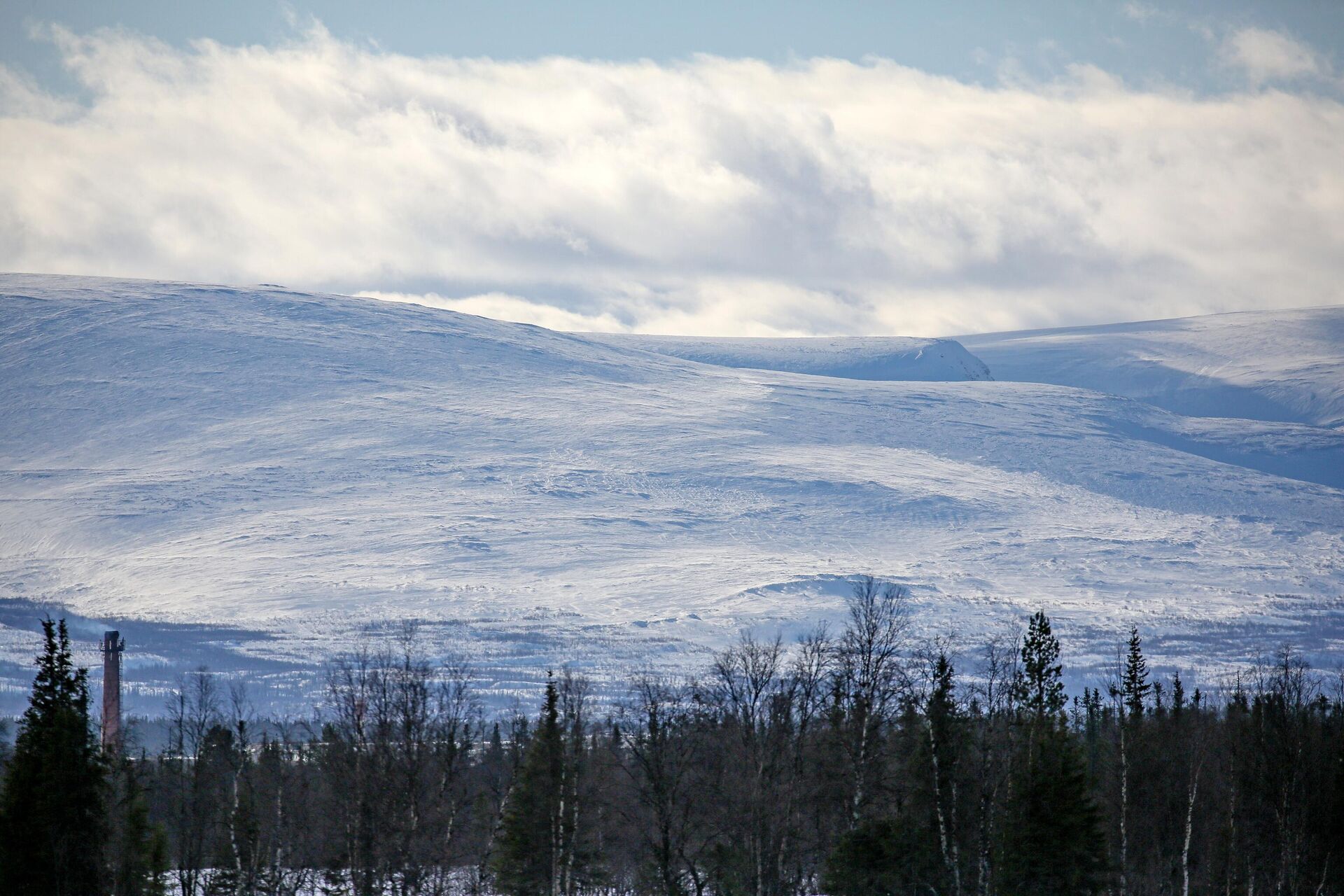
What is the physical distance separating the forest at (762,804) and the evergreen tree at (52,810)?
0.13 ft

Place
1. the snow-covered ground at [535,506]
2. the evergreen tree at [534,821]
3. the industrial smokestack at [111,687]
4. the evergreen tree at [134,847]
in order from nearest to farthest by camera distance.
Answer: the evergreen tree at [134,847]
the evergreen tree at [534,821]
the industrial smokestack at [111,687]
the snow-covered ground at [535,506]

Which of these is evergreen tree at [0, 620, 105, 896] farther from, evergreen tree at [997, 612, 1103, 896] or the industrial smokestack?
the industrial smokestack

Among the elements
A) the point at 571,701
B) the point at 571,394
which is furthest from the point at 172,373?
the point at 571,701

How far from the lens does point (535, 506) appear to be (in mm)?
151000

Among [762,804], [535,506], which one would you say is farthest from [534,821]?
[535,506]

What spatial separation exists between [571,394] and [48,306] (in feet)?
234

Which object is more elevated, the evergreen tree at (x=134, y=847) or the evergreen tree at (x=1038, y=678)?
the evergreen tree at (x=1038, y=678)

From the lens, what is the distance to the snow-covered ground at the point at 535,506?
12812 cm

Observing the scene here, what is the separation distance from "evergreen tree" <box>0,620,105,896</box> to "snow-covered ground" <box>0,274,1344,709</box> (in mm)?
83180

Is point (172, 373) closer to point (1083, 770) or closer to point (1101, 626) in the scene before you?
point (1101, 626)

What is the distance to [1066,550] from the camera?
153375mm

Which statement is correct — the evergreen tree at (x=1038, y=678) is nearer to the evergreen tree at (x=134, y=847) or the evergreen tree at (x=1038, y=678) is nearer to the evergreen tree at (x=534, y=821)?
the evergreen tree at (x=534, y=821)

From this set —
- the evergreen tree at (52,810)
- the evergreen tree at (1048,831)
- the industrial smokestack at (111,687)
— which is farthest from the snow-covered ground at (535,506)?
the evergreen tree at (52,810)

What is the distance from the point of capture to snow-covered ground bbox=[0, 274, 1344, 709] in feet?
420
